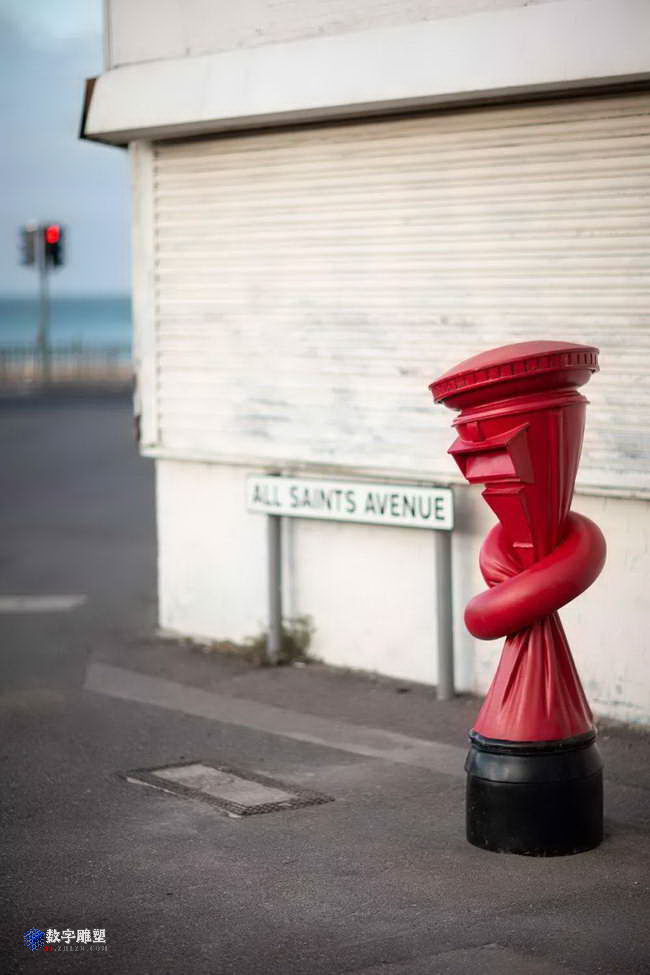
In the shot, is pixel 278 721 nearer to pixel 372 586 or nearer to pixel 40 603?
pixel 372 586

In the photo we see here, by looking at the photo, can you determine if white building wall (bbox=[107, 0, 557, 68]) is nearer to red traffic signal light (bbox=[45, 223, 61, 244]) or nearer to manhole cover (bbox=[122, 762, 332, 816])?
manhole cover (bbox=[122, 762, 332, 816])

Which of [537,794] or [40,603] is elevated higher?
[537,794]

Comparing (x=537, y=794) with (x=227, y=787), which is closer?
(x=537, y=794)

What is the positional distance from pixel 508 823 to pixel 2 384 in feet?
109

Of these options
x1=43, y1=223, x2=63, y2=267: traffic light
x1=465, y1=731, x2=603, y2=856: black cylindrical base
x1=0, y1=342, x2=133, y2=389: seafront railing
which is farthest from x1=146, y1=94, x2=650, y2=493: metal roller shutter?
x1=0, y1=342, x2=133, y2=389: seafront railing

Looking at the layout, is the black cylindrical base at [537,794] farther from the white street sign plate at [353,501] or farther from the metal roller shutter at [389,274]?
the white street sign plate at [353,501]

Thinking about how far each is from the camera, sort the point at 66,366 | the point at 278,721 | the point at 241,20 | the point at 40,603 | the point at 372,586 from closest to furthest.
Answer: the point at 278,721
the point at 372,586
the point at 241,20
the point at 40,603
the point at 66,366

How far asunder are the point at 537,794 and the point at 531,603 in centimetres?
69

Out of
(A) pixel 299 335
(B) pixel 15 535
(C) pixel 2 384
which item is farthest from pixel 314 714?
(C) pixel 2 384

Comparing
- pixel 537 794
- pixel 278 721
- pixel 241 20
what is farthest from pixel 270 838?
pixel 241 20

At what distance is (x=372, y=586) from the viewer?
823cm

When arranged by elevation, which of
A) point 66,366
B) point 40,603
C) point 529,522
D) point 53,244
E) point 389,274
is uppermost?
point 53,244

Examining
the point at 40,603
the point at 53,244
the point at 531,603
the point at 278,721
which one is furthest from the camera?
the point at 53,244

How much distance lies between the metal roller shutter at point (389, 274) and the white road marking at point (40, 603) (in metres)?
2.00
